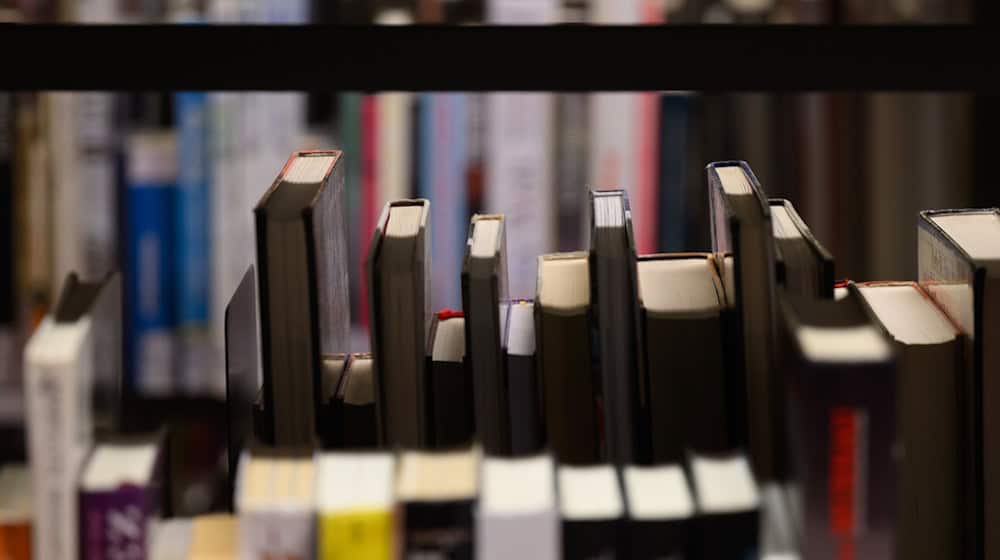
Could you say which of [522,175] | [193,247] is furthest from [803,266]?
[193,247]

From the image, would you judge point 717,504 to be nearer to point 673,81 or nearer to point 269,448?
point 269,448

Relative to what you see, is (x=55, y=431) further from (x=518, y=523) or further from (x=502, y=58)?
(x=502, y=58)

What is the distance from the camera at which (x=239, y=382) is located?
2.27ft

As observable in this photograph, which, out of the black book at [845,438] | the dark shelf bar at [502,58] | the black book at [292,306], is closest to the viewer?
the black book at [845,438]

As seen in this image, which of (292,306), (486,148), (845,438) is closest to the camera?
(845,438)

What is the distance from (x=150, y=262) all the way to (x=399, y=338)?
1.93 feet

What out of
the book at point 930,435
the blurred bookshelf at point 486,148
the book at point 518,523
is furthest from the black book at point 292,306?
the blurred bookshelf at point 486,148

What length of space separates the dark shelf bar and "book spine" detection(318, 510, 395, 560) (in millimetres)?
465

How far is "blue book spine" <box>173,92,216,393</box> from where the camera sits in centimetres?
111

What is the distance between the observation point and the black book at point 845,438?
19.2 inches

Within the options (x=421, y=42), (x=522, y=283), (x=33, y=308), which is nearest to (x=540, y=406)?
(x=421, y=42)

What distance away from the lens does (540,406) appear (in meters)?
0.63

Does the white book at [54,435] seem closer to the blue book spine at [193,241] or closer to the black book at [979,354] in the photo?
the black book at [979,354]

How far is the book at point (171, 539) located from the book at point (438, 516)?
0.34 ft
